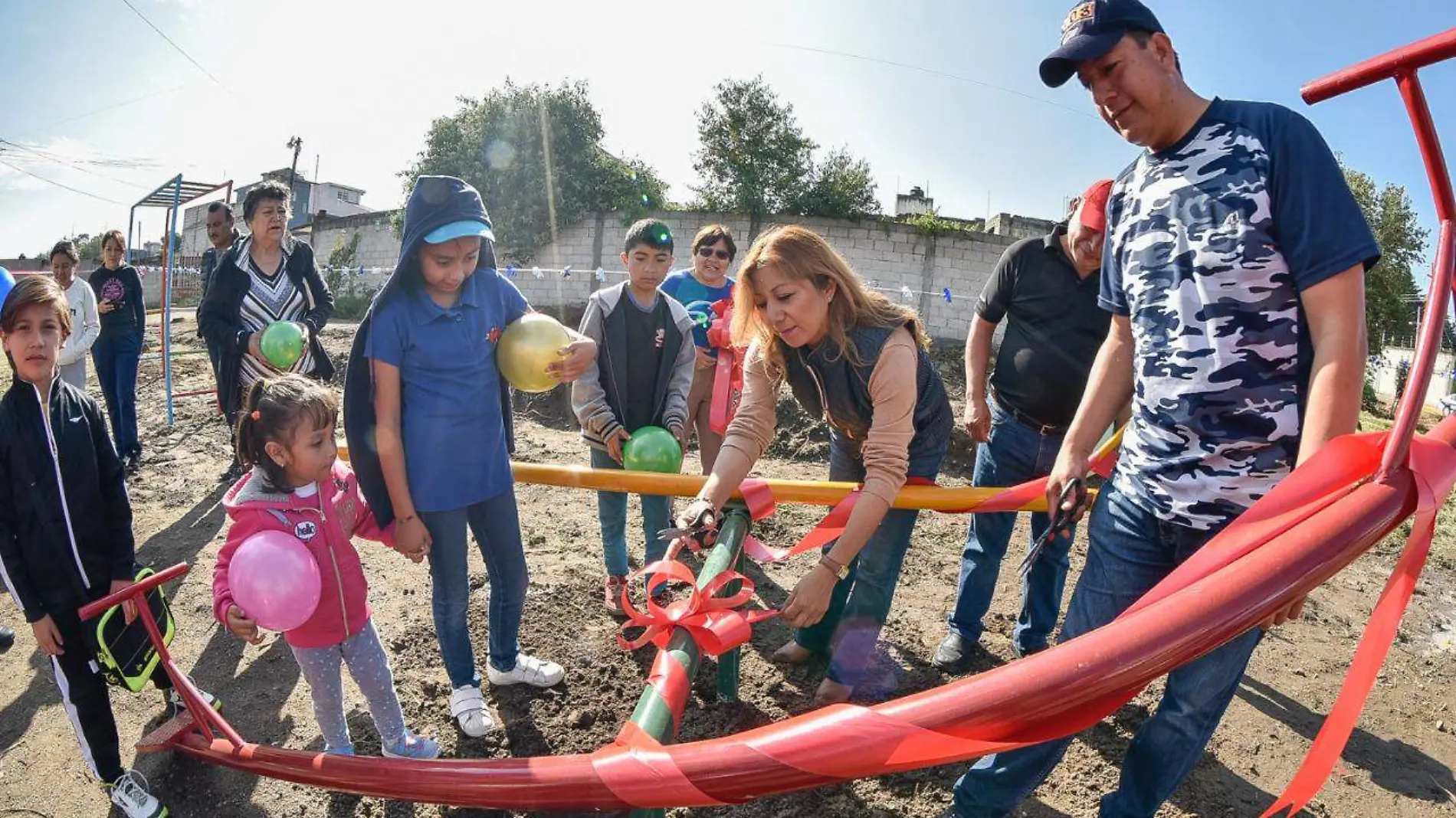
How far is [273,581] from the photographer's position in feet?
6.85

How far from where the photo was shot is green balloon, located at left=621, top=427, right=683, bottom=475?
11.4 feet

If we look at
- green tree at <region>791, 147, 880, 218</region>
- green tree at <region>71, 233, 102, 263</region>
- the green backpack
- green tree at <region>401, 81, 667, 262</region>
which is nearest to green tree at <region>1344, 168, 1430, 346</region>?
green tree at <region>791, 147, 880, 218</region>

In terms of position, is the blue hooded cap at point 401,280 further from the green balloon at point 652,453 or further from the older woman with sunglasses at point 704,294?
the older woman with sunglasses at point 704,294

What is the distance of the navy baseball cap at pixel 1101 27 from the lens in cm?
177

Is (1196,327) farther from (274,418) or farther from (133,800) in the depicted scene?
(133,800)

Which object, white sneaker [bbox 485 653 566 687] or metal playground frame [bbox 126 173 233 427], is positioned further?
metal playground frame [bbox 126 173 233 427]

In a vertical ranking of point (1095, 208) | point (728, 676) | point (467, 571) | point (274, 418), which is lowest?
point (728, 676)

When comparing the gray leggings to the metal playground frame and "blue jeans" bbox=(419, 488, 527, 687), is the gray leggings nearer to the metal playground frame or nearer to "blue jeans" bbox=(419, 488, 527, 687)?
"blue jeans" bbox=(419, 488, 527, 687)

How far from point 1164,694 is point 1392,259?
23.3 m

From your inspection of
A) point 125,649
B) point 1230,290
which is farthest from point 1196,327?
point 125,649

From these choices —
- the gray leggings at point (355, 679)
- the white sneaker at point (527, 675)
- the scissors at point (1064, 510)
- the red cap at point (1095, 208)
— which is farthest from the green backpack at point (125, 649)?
the red cap at point (1095, 208)

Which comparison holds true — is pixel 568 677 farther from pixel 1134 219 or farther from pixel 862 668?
pixel 1134 219

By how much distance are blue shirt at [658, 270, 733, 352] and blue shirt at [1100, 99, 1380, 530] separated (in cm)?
288

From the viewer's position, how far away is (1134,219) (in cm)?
193
